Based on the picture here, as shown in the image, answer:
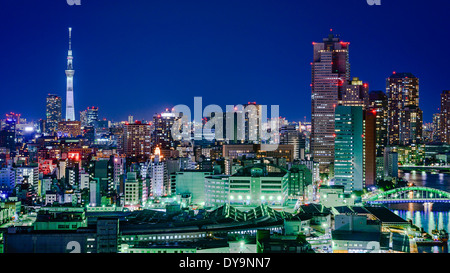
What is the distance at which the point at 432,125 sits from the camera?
17.6 m

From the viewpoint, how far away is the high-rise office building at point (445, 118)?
43.7 ft

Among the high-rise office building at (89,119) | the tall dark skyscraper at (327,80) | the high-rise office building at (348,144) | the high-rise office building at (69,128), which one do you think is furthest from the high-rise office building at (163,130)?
the high-rise office building at (348,144)

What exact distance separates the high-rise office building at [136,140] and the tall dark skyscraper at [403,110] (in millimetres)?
8366

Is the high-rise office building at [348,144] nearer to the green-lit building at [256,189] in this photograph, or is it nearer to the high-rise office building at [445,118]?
the high-rise office building at [445,118]

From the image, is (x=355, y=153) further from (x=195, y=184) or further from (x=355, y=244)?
(x=355, y=244)

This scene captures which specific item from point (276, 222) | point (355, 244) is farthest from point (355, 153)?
point (355, 244)

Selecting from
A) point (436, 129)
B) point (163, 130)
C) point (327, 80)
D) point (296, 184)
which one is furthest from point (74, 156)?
point (436, 129)

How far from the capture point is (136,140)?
1727 cm

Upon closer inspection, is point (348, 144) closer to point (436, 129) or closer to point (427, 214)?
point (427, 214)

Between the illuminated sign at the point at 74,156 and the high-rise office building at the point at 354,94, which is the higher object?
the high-rise office building at the point at 354,94

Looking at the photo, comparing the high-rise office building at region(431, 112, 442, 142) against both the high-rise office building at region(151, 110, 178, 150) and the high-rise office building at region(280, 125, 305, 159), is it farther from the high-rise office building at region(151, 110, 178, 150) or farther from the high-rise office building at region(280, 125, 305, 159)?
the high-rise office building at region(151, 110, 178, 150)

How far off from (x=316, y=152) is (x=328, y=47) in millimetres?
3679

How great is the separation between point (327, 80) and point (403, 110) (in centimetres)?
321
